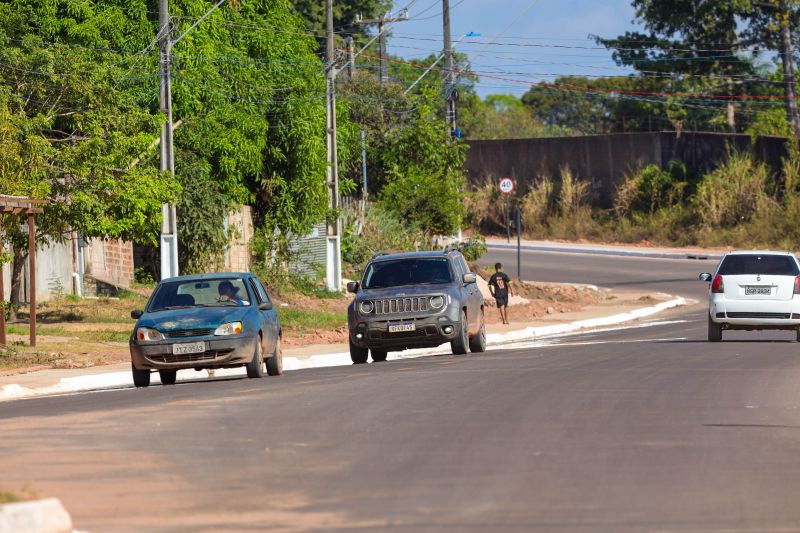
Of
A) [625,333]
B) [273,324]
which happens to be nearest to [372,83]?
[625,333]

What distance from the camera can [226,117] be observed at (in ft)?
130

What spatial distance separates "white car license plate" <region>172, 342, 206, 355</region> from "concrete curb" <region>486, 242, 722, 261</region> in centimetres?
4052

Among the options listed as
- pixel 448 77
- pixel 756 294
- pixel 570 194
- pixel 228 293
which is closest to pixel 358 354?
pixel 228 293

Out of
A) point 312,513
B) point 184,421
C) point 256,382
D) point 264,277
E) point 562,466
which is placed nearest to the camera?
point 312,513

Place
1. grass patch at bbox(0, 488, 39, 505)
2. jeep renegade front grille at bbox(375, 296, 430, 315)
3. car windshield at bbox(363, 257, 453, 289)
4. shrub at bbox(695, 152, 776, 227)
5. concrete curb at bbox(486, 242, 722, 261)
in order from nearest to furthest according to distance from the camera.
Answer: grass patch at bbox(0, 488, 39, 505) → jeep renegade front grille at bbox(375, 296, 430, 315) → car windshield at bbox(363, 257, 453, 289) → concrete curb at bbox(486, 242, 722, 261) → shrub at bbox(695, 152, 776, 227)

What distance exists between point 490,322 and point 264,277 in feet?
22.9

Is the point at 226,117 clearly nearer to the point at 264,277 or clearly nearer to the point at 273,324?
the point at 264,277

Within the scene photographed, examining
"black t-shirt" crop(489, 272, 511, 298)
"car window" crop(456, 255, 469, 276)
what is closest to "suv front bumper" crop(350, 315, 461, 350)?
"car window" crop(456, 255, 469, 276)

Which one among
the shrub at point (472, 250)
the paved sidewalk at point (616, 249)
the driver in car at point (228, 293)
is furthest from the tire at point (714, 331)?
the paved sidewalk at point (616, 249)

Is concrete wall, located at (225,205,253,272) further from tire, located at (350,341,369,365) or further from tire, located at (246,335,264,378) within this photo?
tire, located at (246,335,264,378)

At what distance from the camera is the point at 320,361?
27.7m

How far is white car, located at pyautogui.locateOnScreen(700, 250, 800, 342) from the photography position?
2709 centimetres

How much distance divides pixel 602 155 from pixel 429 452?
58.3m

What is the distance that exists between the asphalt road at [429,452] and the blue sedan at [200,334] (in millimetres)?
519
